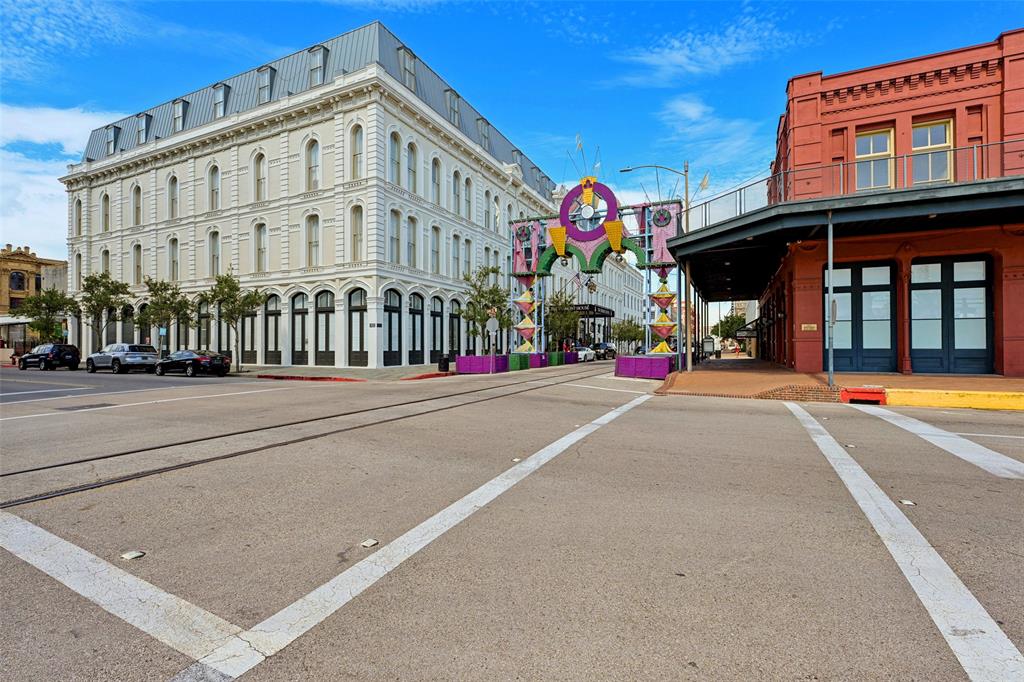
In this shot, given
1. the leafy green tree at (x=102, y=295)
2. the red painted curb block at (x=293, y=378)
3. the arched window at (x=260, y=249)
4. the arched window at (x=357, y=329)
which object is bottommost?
the red painted curb block at (x=293, y=378)

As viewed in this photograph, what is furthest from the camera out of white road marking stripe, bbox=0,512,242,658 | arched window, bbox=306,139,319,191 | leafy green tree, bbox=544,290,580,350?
leafy green tree, bbox=544,290,580,350

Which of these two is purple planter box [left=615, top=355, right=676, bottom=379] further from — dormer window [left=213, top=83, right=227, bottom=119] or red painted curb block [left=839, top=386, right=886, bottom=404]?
dormer window [left=213, top=83, right=227, bottom=119]

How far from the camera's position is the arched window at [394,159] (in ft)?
96.9

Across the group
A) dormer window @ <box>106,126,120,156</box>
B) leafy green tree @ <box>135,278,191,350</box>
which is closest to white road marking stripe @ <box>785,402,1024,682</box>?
leafy green tree @ <box>135,278,191,350</box>

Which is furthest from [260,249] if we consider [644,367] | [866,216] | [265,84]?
[866,216]

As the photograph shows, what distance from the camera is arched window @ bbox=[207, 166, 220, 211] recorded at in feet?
114

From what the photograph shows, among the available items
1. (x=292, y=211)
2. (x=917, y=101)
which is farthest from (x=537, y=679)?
(x=292, y=211)

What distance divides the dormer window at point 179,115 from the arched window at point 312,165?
1361 centimetres

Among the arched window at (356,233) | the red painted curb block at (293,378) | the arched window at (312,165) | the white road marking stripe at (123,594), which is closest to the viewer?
the white road marking stripe at (123,594)

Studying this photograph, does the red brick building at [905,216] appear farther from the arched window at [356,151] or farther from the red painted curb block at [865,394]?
the arched window at [356,151]

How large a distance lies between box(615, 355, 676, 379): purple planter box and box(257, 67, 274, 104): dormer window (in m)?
27.5

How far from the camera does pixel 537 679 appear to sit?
7.79 feet

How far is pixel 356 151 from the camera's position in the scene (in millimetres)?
29281

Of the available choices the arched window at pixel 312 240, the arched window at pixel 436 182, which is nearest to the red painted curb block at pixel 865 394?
the arched window at pixel 436 182
